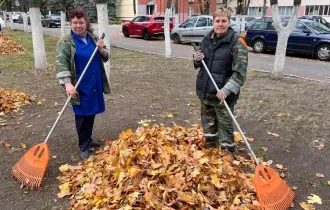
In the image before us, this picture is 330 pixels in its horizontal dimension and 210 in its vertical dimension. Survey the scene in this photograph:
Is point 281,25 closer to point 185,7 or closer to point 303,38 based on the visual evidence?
point 303,38

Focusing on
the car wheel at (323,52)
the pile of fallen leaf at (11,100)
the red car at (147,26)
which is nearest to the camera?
the pile of fallen leaf at (11,100)

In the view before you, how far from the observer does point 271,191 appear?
3.10 metres

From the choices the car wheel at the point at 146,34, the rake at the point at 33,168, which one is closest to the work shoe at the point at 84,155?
the rake at the point at 33,168

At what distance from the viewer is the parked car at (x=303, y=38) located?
12453mm

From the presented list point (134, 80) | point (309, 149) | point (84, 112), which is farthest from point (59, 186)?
point (134, 80)

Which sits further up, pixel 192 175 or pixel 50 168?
pixel 192 175

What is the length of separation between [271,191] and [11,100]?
4846 millimetres

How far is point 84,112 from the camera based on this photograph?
3828 millimetres

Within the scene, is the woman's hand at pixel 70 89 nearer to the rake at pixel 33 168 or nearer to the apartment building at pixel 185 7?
the rake at pixel 33 168

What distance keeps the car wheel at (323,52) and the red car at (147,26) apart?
29.6ft

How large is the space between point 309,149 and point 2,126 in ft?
14.8

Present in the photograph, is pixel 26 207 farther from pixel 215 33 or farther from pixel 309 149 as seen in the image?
pixel 309 149

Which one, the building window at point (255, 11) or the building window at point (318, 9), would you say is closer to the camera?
the building window at point (318, 9)

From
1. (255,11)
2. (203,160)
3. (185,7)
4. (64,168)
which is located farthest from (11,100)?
(255,11)
